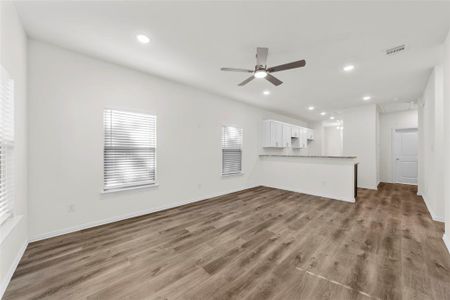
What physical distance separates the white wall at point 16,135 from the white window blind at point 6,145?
0.10 m

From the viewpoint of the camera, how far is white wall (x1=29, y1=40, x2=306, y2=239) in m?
2.55

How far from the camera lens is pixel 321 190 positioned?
4980 mm

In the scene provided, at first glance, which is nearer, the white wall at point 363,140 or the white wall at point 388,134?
the white wall at point 363,140

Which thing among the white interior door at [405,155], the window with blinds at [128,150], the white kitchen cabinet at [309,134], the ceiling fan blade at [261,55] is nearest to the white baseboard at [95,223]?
the window with blinds at [128,150]

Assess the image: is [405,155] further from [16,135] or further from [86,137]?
[16,135]

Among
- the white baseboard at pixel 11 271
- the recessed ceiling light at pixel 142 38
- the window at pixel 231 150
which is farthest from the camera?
the window at pixel 231 150

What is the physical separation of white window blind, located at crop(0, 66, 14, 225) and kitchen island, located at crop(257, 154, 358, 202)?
5659mm

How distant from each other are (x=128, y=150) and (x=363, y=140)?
7.03 m

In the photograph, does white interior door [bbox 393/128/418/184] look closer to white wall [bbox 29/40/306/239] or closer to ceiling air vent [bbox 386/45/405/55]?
ceiling air vent [bbox 386/45/405/55]

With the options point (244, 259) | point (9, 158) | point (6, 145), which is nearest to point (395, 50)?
point (244, 259)

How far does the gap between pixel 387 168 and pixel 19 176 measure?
10093mm

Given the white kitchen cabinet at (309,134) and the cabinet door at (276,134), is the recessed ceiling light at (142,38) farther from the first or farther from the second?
the white kitchen cabinet at (309,134)

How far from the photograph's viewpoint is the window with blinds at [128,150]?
314 centimetres

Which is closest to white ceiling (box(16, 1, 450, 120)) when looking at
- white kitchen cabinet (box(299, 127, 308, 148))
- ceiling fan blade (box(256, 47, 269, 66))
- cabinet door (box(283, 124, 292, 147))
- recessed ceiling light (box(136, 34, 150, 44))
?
recessed ceiling light (box(136, 34, 150, 44))
